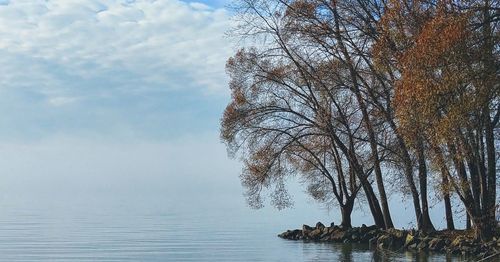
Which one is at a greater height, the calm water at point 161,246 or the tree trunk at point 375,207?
the tree trunk at point 375,207

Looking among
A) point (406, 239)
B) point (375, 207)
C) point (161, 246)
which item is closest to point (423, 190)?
point (406, 239)

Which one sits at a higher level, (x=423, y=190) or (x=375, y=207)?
(x=423, y=190)

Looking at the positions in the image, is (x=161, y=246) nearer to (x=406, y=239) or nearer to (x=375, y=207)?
(x=375, y=207)

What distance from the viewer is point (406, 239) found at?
3228 centimetres

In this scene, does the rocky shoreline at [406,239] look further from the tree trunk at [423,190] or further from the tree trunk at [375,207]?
the tree trunk at [423,190]

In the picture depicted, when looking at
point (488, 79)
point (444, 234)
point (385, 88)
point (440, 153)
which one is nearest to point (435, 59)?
point (488, 79)

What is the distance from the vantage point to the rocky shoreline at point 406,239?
2775 cm

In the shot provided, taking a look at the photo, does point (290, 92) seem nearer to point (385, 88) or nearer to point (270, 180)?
point (270, 180)

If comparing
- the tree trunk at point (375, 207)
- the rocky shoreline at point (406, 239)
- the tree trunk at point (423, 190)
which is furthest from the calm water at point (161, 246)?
the tree trunk at point (375, 207)

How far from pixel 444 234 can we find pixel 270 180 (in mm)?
10862

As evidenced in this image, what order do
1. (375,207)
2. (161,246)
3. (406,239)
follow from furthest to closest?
(375,207) < (161,246) < (406,239)

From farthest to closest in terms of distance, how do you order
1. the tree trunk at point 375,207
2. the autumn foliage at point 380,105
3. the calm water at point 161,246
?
the tree trunk at point 375,207, the calm water at point 161,246, the autumn foliage at point 380,105

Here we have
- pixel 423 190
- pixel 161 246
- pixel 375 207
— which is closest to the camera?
pixel 423 190

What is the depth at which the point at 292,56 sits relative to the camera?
36750 mm
